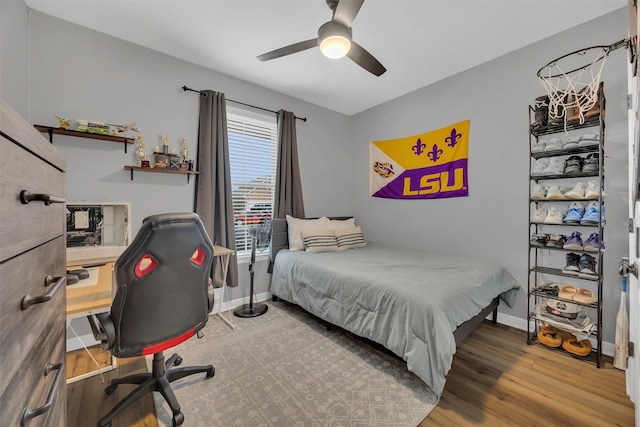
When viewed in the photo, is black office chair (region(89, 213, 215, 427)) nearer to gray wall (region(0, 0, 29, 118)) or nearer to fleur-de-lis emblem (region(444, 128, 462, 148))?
gray wall (region(0, 0, 29, 118))

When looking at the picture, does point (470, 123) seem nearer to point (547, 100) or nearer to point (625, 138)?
point (547, 100)

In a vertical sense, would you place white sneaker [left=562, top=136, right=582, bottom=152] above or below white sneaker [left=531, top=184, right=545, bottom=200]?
above

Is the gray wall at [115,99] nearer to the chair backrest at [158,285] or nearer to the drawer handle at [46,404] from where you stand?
the chair backrest at [158,285]

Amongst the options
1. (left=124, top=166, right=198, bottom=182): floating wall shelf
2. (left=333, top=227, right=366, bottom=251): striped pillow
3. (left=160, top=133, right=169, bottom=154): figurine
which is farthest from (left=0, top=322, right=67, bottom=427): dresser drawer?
(left=333, top=227, right=366, bottom=251): striped pillow

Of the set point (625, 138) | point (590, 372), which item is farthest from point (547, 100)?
point (590, 372)

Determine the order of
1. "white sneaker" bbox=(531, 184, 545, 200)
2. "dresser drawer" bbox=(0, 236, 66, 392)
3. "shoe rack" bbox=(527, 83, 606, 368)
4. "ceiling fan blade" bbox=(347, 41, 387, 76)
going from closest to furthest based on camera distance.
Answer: "dresser drawer" bbox=(0, 236, 66, 392), "ceiling fan blade" bbox=(347, 41, 387, 76), "shoe rack" bbox=(527, 83, 606, 368), "white sneaker" bbox=(531, 184, 545, 200)

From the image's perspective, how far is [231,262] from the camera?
296cm

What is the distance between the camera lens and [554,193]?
7.16ft

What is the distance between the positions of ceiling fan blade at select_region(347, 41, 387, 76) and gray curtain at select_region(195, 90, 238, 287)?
1.63 m

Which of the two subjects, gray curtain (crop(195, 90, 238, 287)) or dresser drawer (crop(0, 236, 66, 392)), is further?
gray curtain (crop(195, 90, 238, 287))

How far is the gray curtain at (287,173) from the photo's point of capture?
3.43m

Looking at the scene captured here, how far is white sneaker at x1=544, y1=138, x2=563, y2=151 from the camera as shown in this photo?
2213mm

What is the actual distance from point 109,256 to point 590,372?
370 centimetres

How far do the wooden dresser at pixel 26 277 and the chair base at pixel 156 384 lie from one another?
3.07 feet
